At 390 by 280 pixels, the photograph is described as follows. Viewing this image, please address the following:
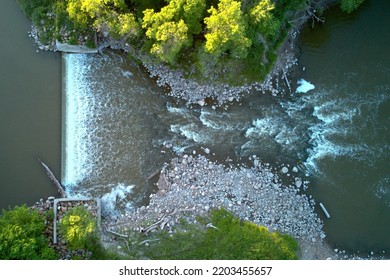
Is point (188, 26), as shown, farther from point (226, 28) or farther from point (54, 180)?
point (54, 180)

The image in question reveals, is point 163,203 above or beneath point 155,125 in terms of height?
beneath

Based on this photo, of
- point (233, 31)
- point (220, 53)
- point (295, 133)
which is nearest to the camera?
point (233, 31)

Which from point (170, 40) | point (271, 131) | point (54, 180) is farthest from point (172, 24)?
point (54, 180)

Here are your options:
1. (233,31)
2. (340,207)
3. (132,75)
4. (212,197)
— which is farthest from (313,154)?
(132,75)

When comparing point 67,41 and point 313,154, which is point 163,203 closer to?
point 313,154

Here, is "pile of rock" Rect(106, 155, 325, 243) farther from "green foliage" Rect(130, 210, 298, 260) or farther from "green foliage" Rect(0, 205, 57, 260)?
"green foliage" Rect(0, 205, 57, 260)

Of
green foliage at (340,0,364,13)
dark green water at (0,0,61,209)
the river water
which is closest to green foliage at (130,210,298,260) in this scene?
the river water

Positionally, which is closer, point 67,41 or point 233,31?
point 233,31
